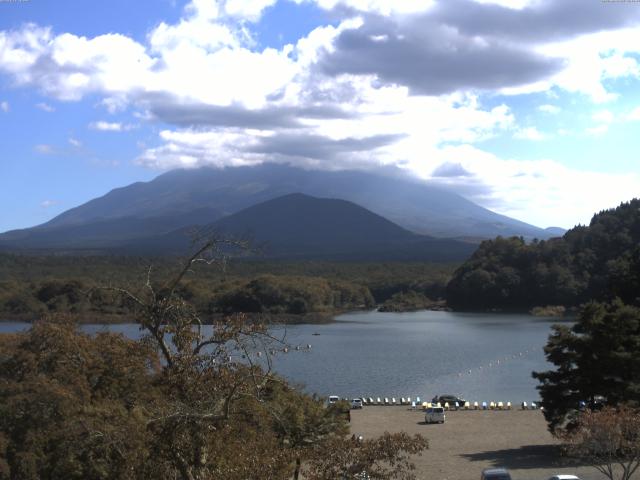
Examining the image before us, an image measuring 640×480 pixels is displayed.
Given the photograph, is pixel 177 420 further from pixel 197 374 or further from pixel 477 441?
pixel 477 441

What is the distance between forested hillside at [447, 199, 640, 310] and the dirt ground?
49.2 meters

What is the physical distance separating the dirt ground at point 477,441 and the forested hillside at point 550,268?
49192 mm

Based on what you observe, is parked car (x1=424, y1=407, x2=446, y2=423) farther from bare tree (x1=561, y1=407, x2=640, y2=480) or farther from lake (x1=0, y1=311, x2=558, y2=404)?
bare tree (x1=561, y1=407, x2=640, y2=480)

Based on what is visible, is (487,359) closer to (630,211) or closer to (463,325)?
(463,325)

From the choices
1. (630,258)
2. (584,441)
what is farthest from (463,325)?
(584,441)

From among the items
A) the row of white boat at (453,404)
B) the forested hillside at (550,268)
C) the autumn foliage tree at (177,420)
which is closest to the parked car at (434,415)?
the row of white boat at (453,404)

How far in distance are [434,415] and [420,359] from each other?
54.2ft

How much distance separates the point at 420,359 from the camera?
3900 centimetres

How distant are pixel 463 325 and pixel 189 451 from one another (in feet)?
174

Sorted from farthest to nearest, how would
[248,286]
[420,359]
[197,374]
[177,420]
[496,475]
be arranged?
[248,286] → [420,359] → [496,475] → [197,374] → [177,420]

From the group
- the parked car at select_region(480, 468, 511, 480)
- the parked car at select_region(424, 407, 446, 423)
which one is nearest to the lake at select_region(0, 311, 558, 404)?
the parked car at select_region(424, 407, 446, 423)

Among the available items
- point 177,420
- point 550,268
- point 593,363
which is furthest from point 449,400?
point 550,268

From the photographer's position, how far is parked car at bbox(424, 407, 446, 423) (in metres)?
22.5

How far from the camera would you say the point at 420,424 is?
22.3 m
